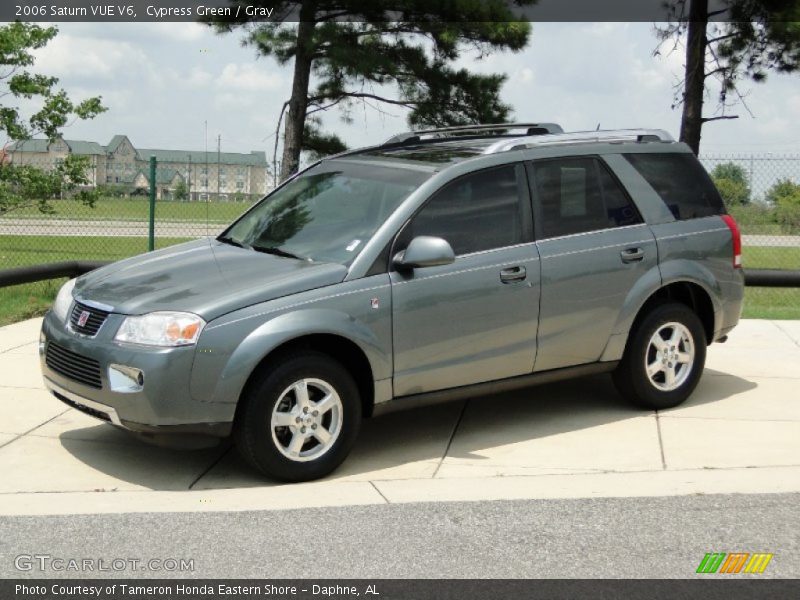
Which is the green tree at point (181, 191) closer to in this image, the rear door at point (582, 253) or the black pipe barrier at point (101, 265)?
the black pipe barrier at point (101, 265)

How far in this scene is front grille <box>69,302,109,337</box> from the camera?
608 centimetres

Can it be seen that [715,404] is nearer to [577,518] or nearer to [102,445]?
[577,518]

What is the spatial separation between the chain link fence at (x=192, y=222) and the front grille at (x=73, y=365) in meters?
5.21

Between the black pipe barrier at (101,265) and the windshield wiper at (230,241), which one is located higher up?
the windshield wiper at (230,241)

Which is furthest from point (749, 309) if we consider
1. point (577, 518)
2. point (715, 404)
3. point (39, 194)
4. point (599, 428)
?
point (39, 194)

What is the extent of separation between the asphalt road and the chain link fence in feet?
22.0

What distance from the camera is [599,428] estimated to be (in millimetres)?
7332

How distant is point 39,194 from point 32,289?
11.2 feet

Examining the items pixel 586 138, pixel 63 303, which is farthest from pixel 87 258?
pixel 586 138

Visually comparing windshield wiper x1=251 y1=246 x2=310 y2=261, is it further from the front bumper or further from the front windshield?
the front bumper

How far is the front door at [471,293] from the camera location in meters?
6.42

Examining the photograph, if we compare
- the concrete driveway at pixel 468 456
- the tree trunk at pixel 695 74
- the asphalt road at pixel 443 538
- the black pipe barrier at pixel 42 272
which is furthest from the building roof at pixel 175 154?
the asphalt road at pixel 443 538

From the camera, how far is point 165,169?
51.0ft
